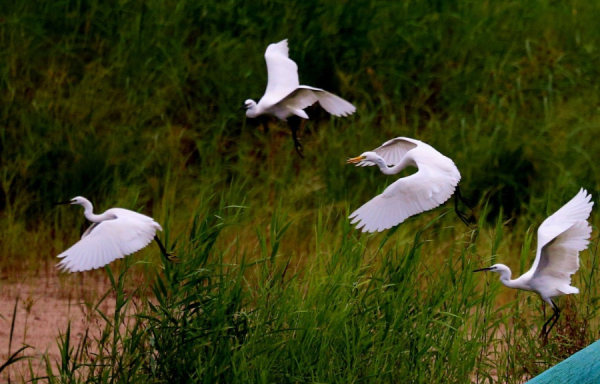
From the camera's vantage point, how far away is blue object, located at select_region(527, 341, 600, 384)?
1.46 meters

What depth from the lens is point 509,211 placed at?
5.00 meters

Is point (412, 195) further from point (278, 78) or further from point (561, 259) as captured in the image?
point (278, 78)

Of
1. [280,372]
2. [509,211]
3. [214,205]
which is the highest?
[280,372]

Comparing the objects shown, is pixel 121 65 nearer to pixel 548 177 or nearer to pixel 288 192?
pixel 288 192

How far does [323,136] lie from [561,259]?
2.70 meters

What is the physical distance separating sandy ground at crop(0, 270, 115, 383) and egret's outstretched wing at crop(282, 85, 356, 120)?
1.10 metres

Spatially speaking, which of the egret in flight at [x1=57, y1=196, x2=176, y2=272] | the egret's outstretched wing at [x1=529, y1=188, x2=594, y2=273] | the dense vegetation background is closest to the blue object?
the egret's outstretched wing at [x1=529, y1=188, x2=594, y2=273]

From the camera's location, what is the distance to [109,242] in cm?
251

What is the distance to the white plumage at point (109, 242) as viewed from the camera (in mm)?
2465

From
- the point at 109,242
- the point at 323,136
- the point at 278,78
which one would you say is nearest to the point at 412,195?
the point at 109,242

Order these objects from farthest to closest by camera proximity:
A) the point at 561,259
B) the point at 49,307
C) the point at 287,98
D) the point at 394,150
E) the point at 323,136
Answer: the point at 323,136 → the point at 49,307 → the point at 287,98 → the point at 394,150 → the point at 561,259

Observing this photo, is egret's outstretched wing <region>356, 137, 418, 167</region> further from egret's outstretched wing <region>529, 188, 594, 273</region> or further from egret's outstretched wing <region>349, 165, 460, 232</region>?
egret's outstretched wing <region>529, 188, 594, 273</region>

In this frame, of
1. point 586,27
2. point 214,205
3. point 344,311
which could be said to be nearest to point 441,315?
point 344,311

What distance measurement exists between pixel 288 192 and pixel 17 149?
50.0 inches
